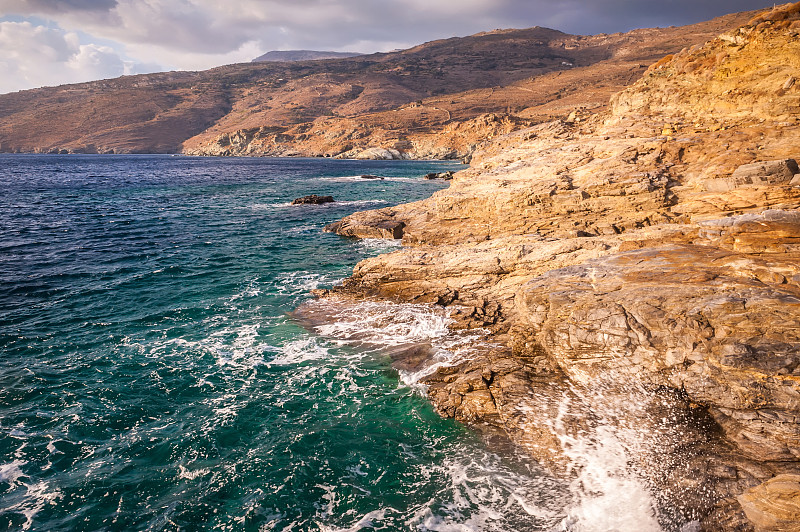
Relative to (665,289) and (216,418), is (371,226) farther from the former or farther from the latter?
(665,289)

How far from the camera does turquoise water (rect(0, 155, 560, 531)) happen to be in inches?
315

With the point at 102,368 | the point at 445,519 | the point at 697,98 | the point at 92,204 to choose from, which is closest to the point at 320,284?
the point at 102,368

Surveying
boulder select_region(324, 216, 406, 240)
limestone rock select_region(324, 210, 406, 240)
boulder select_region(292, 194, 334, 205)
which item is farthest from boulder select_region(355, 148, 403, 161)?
boulder select_region(324, 216, 406, 240)

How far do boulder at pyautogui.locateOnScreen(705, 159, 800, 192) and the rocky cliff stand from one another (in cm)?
5

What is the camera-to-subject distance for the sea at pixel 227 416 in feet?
26.1

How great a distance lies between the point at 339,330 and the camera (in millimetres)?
15523

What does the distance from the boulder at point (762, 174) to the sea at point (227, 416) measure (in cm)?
1048

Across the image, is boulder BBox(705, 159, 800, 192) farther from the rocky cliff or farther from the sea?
the sea

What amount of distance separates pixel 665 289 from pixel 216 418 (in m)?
12.5

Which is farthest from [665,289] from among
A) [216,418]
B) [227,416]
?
[216,418]

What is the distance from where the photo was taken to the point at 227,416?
10.8 m

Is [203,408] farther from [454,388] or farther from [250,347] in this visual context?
[454,388]

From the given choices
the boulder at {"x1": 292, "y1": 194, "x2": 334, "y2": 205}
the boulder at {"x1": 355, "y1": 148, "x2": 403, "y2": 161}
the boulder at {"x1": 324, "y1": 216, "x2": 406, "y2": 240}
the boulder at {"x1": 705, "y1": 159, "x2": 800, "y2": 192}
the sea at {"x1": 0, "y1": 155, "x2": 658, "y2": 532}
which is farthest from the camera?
the boulder at {"x1": 355, "y1": 148, "x2": 403, "y2": 161}

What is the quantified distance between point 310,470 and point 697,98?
2468 centimetres
